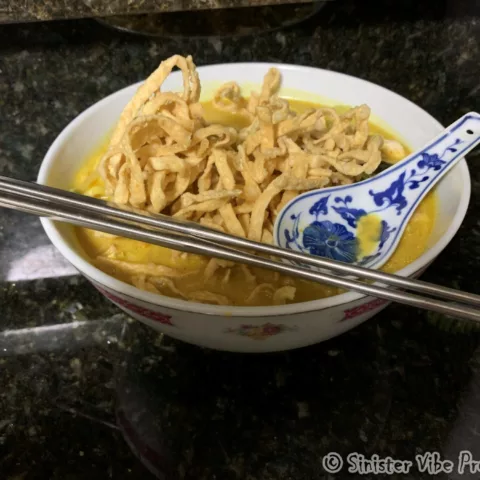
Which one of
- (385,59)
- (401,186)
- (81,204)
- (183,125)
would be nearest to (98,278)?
(81,204)

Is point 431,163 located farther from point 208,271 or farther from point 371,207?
point 208,271

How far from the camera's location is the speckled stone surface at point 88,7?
84cm

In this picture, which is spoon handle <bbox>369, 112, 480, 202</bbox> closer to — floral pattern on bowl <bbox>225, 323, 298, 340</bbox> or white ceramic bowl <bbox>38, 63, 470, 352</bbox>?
white ceramic bowl <bbox>38, 63, 470, 352</bbox>

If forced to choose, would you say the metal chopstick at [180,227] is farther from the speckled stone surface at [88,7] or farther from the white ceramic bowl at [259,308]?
the speckled stone surface at [88,7]

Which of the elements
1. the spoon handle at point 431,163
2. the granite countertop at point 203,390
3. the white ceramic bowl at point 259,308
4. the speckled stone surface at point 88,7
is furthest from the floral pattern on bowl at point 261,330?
the speckled stone surface at point 88,7

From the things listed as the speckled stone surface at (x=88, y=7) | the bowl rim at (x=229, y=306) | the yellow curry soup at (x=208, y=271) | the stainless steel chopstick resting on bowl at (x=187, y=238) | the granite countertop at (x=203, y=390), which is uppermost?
the speckled stone surface at (x=88, y=7)

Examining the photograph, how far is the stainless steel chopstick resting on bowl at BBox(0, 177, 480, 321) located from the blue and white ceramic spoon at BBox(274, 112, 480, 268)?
162 mm

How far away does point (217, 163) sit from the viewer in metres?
0.65

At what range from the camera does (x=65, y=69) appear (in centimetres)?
103

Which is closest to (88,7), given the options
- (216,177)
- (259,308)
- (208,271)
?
(216,177)

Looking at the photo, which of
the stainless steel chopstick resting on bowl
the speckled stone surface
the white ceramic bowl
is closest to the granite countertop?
the white ceramic bowl

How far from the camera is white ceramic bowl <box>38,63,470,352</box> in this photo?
0.49 m

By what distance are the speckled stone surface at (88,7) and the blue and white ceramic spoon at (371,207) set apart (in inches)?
14.6

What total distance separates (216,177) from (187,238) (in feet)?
0.74
